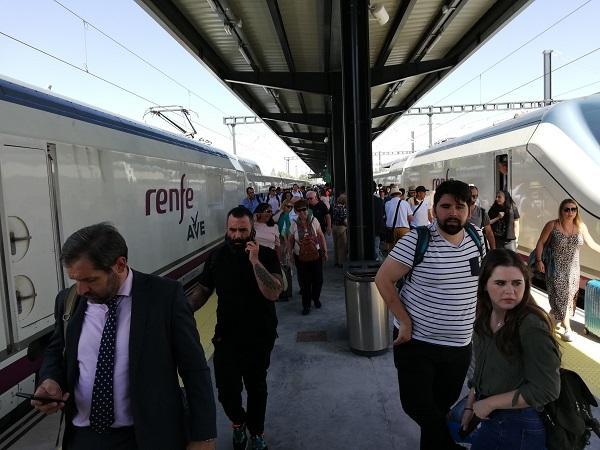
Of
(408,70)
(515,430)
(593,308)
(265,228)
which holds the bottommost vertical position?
(593,308)

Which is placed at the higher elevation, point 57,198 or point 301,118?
point 301,118

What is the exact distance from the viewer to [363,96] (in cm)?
540

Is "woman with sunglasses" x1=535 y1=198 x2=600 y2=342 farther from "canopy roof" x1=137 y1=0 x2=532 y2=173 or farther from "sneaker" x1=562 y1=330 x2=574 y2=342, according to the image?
"canopy roof" x1=137 y1=0 x2=532 y2=173

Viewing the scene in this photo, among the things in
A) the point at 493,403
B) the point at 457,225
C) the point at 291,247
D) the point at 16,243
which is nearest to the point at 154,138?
the point at 291,247

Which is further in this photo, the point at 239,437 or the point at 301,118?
the point at 301,118

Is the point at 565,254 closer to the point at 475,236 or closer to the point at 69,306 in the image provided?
the point at 475,236

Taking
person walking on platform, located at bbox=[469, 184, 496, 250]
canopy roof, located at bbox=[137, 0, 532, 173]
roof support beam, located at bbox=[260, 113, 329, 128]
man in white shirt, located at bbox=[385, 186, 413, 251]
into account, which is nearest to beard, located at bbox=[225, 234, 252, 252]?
person walking on platform, located at bbox=[469, 184, 496, 250]

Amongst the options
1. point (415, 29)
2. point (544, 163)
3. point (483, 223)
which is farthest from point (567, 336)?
point (415, 29)

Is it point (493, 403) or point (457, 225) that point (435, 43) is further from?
point (493, 403)

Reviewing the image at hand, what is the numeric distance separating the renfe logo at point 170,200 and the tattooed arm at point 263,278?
148 inches

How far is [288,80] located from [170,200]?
5.39 metres

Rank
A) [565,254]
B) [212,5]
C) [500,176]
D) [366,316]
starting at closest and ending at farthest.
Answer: [366,316], [565,254], [212,5], [500,176]

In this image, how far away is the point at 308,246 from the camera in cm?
646

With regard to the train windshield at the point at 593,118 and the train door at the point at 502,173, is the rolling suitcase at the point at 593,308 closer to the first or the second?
the train windshield at the point at 593,118
